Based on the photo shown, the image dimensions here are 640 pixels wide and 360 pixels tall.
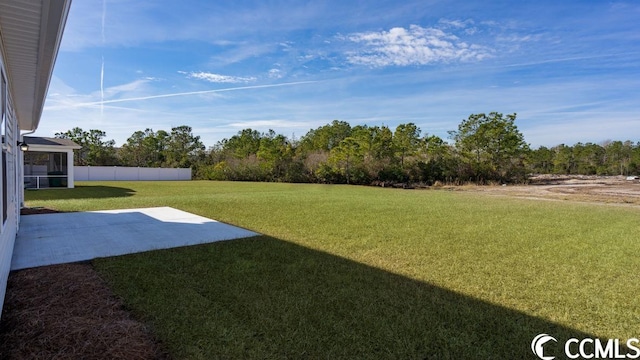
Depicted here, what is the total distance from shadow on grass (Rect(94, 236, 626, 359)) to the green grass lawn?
0.04 feet

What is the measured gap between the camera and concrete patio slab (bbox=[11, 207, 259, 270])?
4.35 m

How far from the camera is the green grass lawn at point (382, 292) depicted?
2268mm

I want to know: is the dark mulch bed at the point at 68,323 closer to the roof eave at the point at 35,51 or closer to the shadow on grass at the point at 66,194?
the roof eave at the point at 35,51

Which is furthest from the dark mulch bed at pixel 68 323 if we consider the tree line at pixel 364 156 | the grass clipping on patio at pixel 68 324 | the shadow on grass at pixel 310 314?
the tree line at pixel 364 156

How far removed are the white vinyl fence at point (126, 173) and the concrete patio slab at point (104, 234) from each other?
911 inches

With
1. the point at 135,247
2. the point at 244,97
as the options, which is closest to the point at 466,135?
the point at 244,97

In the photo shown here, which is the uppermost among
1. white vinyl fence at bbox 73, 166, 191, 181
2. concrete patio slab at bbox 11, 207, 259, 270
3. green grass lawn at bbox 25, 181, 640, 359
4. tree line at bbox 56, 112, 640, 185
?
tree line at bbox 56, 112, 640, 185

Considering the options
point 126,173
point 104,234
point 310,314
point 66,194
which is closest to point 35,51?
point 104,234

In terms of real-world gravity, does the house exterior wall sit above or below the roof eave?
below

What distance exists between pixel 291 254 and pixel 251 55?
41.6ft

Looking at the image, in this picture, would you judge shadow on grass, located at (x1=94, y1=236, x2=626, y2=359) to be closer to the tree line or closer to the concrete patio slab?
the concrete patio slab

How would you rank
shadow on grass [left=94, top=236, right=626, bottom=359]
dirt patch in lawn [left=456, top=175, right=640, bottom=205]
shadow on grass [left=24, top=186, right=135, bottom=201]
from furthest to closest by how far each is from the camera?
dirt patch in lawn [left=456, top=175, right=640, bottom=205] < shadow on grass [left=24, top=186, right=135, bottom=201] < shadow on grass [left=94, top=236, right=626, bottom=359]

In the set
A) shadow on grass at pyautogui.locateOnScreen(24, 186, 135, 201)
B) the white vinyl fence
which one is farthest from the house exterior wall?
the white vinyl fence

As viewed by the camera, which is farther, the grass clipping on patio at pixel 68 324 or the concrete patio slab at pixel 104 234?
the concrete patio slab at pixel 104 234
